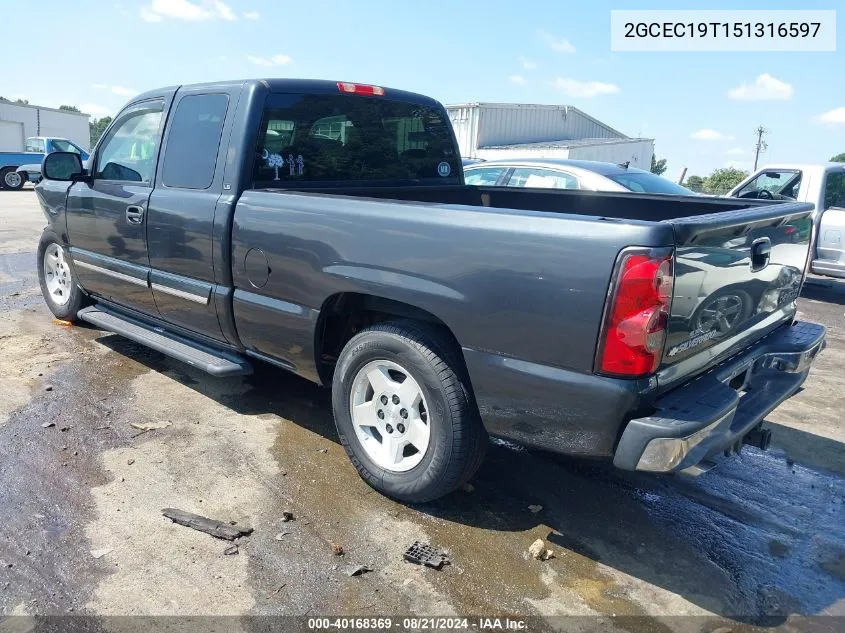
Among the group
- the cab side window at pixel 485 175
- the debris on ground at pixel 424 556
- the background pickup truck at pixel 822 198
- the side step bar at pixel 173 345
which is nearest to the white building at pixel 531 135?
A: the background pickup truck at pixel 822 198

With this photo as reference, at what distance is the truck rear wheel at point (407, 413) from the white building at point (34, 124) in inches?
1472

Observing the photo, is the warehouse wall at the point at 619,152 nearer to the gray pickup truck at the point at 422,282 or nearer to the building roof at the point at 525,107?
the building roof at the point at 525,107

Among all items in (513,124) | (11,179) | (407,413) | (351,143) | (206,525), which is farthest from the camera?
(513,124)

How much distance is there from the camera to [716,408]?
8.64 ft

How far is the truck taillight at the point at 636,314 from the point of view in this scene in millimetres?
2369

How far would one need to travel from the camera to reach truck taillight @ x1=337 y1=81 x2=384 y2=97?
4.26 m

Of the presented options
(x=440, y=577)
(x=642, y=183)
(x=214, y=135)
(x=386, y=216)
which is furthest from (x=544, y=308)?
(x=642, y=183)

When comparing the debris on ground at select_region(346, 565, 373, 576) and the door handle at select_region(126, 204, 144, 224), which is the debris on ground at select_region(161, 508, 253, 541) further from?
the door handle at select_region(126, 204, 144, 224)

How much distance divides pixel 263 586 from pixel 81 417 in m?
2.17

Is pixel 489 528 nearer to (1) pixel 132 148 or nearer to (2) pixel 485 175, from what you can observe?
(1) pixel 132 148

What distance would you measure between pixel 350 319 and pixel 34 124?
42.9 m

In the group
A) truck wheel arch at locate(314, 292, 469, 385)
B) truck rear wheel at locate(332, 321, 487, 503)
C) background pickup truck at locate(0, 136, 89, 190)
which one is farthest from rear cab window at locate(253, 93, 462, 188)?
background pickup truck at locate(0, 136, 89, 190)

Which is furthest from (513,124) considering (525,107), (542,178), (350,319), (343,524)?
(343,524)

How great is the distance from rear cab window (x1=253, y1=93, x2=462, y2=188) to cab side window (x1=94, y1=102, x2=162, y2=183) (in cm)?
105
